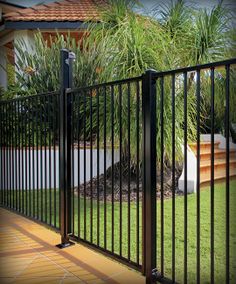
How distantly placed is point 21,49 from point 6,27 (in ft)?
2.95

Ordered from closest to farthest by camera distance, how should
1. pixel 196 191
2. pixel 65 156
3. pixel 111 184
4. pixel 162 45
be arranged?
pixel 196 191 → pixel 65 156 → pixel 111 184 → pixel 162 45

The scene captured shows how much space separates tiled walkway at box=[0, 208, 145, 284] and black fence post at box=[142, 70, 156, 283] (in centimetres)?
24

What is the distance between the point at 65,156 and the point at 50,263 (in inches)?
34.2

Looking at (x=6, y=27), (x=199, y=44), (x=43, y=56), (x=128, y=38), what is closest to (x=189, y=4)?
(x=199, y=44)

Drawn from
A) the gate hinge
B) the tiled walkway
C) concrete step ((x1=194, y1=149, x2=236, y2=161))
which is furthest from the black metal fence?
concrete step ((x1=194, y1=149, x2=236, y2=161))

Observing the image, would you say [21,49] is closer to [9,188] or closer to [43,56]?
[43,56]

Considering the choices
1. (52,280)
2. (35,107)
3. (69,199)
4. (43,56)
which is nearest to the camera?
(52,280)

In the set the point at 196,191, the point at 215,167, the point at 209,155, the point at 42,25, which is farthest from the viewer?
the point at 42,25

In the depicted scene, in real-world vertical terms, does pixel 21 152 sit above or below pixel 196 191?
above

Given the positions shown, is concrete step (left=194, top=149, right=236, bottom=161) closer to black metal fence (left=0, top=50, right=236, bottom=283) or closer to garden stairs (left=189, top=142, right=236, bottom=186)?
garden stairs (left=189, top=142, right=236, bottom=186)

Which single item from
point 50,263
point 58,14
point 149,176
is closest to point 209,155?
point 50,263

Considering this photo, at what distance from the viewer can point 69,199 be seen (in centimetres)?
297

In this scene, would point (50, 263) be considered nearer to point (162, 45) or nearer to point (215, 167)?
point (162, 45)

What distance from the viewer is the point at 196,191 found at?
2.03 meters
